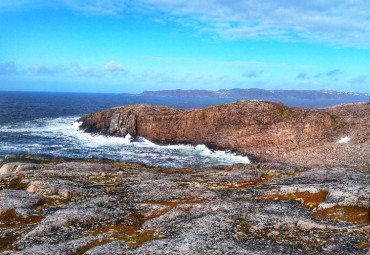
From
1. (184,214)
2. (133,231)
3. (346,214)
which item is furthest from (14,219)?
(346,214)

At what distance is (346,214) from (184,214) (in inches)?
→ 741

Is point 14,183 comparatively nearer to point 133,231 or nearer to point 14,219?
point 14,219

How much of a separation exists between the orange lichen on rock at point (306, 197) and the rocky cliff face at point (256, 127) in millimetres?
39192

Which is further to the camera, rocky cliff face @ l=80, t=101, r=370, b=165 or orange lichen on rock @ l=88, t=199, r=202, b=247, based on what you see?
rocky cliff face @ l=80, t=101, r=370, b=165

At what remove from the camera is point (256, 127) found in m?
109

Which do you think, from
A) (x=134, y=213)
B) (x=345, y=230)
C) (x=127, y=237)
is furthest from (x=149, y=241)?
(x=345, y=230)

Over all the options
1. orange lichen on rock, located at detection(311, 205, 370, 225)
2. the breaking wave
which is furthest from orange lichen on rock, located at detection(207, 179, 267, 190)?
the breaking wave

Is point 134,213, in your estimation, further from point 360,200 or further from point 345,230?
point 360,200

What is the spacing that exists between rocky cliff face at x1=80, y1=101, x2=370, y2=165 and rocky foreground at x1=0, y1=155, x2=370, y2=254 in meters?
33.4

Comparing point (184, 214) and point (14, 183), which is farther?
point (14, 183)

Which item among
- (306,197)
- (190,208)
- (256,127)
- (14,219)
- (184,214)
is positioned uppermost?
(256,127)

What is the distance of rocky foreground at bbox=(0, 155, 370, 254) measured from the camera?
30130 mm

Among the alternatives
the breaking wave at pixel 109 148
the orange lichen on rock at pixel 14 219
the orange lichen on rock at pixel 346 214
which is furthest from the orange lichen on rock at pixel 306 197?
the breaking wave at pixel 109 148

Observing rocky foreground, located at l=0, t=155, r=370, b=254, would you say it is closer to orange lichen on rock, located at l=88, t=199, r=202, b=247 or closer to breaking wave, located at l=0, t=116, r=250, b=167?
orange lichen on rock, located at l=88, t=199, r=202, b=247
